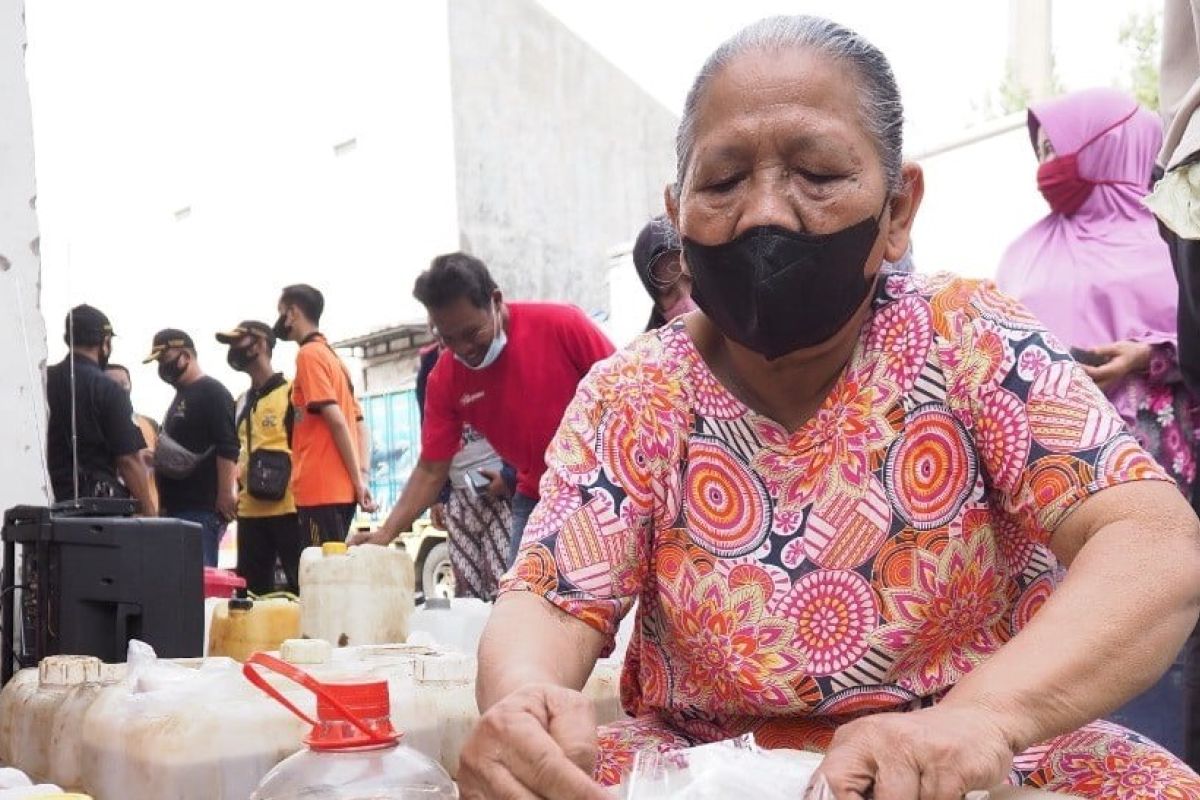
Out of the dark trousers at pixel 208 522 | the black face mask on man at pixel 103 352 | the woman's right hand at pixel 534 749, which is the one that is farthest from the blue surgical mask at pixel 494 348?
the woman's right hand at pixel 534 749

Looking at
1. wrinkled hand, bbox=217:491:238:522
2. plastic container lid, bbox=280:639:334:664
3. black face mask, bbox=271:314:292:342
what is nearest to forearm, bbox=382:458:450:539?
black face mask, bbox=271:314:292:342

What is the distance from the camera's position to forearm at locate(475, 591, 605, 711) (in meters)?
1.37

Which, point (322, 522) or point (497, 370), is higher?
point (497, 370)

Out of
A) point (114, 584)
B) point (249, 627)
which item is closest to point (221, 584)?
point (249, 627)

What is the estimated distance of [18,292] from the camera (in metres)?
3.27

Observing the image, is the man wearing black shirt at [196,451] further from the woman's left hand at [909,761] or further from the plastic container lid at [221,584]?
the woman's left hand at [909,761]

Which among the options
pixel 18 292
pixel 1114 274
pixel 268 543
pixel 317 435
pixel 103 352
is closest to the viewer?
pixel 18 292

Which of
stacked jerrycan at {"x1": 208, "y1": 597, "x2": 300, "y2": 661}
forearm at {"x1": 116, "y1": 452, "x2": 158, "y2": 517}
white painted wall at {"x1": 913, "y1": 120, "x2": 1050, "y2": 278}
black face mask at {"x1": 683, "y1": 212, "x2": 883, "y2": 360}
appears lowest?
stacked jerrycan at {"x1": 208, "y1": 597, "x2": 300, "y2": 661}

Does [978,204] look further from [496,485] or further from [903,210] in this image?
[903,210]

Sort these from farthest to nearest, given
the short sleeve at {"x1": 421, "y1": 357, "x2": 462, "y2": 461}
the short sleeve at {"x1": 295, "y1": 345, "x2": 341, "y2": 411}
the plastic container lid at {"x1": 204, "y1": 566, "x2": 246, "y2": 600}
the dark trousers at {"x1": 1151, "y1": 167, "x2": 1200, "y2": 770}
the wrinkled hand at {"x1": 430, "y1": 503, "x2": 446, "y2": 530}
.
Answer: the short sleeve at {"x1": 295, "y1": 345, "x2": 341, "y2": 411}
the wrinkled hand at {"x1": 430, "y1": 503, "x2": 446, "y2": 530}
the short sleeve at {"x1": 421, "y1": 357, "x2": 462, "y2": 461}
the plastic container lid at {"x1": 204, "y1": 566, "x2": 246, "y2": 600}
the dark trousers at {"x1": 1151, "y1": 167, "x2": 1200, "y2": 770}

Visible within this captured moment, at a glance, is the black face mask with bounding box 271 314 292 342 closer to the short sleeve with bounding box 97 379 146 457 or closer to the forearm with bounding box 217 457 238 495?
the forearm with bounding box 217 457 238 495

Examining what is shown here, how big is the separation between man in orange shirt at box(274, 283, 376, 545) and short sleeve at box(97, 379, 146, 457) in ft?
4.90

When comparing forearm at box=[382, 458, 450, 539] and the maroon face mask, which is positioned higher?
the maroon face mask

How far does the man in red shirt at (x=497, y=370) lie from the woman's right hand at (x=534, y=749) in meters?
3.35
